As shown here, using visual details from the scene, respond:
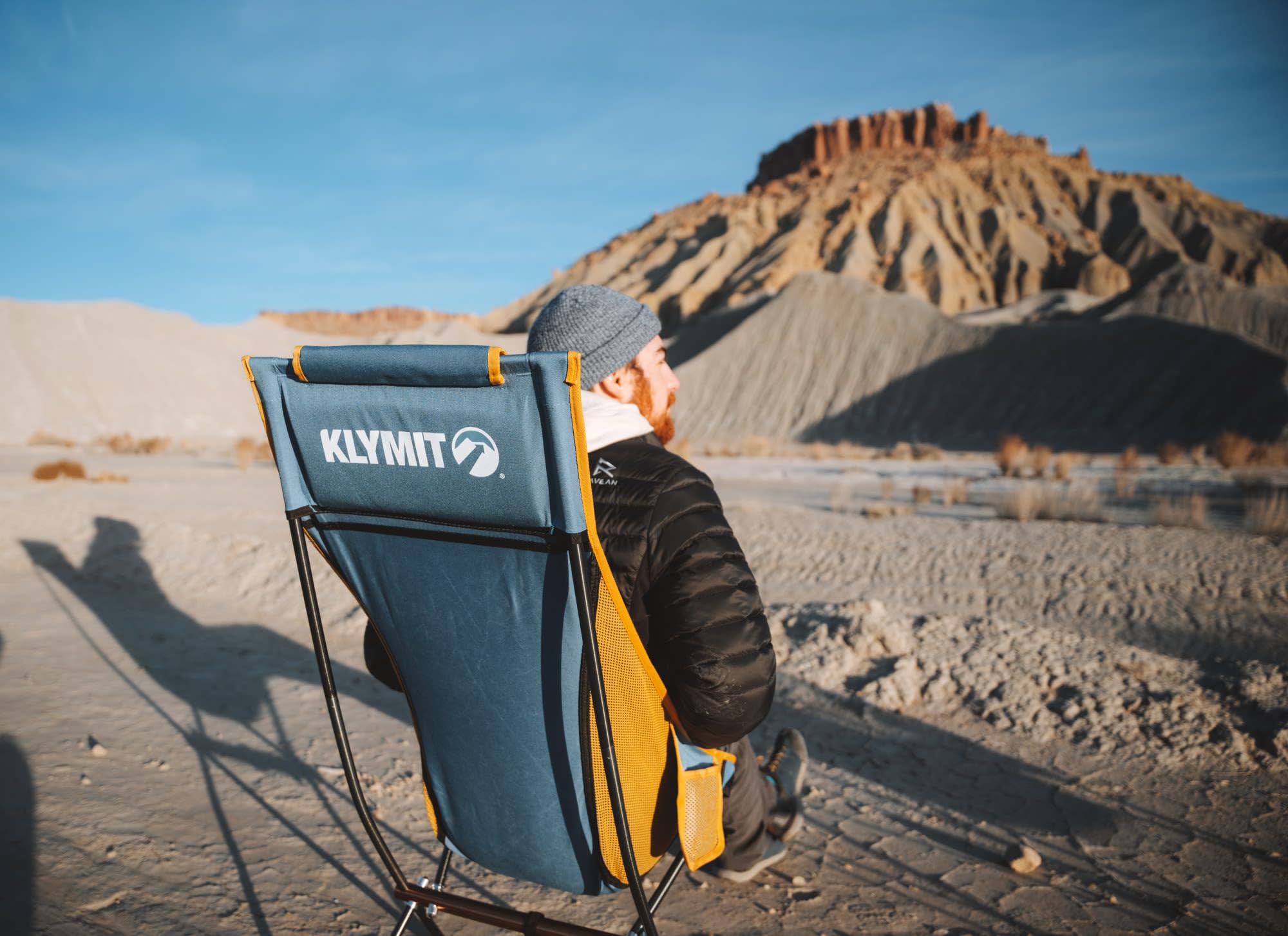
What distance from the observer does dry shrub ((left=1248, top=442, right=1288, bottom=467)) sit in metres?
15.1

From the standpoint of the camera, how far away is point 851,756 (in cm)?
383

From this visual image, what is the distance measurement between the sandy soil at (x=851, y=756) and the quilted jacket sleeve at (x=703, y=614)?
1.20m

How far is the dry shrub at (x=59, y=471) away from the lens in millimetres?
13812

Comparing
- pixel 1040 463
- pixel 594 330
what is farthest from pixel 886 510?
pixel 594 330

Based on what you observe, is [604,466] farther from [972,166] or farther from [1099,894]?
[972,166]

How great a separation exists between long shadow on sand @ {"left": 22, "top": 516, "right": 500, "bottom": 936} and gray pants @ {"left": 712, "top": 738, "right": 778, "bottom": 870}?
0.84 metres

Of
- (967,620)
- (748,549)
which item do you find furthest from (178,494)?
(967,620)

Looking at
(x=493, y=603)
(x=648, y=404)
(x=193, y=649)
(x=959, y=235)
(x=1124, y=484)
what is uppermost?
(x=959, y=235)

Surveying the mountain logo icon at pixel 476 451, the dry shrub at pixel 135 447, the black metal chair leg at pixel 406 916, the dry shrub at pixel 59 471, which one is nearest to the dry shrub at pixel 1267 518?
the black metal chair leg at pixel 406 916

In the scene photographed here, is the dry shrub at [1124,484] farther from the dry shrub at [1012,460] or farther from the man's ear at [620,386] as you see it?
the man's ear at [620,386]

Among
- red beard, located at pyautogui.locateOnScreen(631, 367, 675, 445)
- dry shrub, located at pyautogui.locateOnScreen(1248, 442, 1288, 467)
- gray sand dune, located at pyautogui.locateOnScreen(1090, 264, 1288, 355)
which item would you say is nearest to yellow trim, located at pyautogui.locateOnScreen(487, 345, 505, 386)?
red beard, located at pyautogui.locateOnScreen(631, 367, 675, 445)

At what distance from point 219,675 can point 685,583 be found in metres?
4.33

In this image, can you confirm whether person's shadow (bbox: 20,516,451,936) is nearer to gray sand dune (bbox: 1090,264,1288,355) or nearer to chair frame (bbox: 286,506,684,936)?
chair frame (bbox: 286,506,684,936)

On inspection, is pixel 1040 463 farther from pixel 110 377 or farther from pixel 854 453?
pixel 110 377
